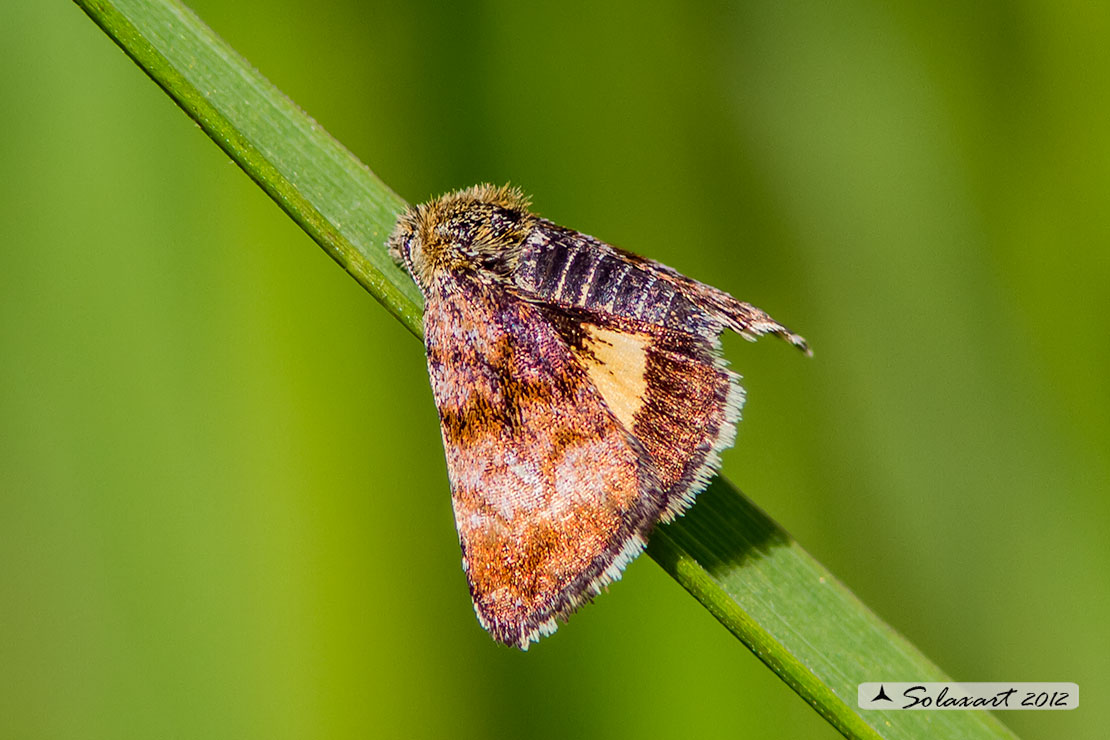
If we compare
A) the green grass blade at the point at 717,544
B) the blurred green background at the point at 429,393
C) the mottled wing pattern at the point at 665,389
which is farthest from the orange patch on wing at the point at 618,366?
the blurred green background at the point at 429,393

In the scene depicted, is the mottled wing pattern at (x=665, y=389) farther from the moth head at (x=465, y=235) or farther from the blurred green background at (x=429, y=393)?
the blurred green background at (x=429, y=393)

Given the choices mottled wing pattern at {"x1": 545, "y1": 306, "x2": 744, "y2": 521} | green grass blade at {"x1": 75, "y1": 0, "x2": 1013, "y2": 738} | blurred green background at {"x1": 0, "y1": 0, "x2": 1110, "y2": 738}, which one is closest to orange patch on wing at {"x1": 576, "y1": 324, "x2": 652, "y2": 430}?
mottled wing pattern at {"x1": 545, "y1": 306, "x2": 744, "y2": 521}

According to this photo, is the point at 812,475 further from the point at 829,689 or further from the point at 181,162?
the point at 181,162

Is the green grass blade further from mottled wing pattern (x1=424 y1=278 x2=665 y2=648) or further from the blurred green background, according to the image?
the blurred green background

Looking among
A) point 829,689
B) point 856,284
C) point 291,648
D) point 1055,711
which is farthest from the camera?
point 856,284

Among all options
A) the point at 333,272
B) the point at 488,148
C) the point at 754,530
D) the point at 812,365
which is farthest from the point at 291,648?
the point at 812,365

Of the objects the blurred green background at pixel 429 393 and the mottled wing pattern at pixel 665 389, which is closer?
the mottled wing pattern at pixel 665 389

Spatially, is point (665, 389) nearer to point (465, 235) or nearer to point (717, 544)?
point (717, 544)
